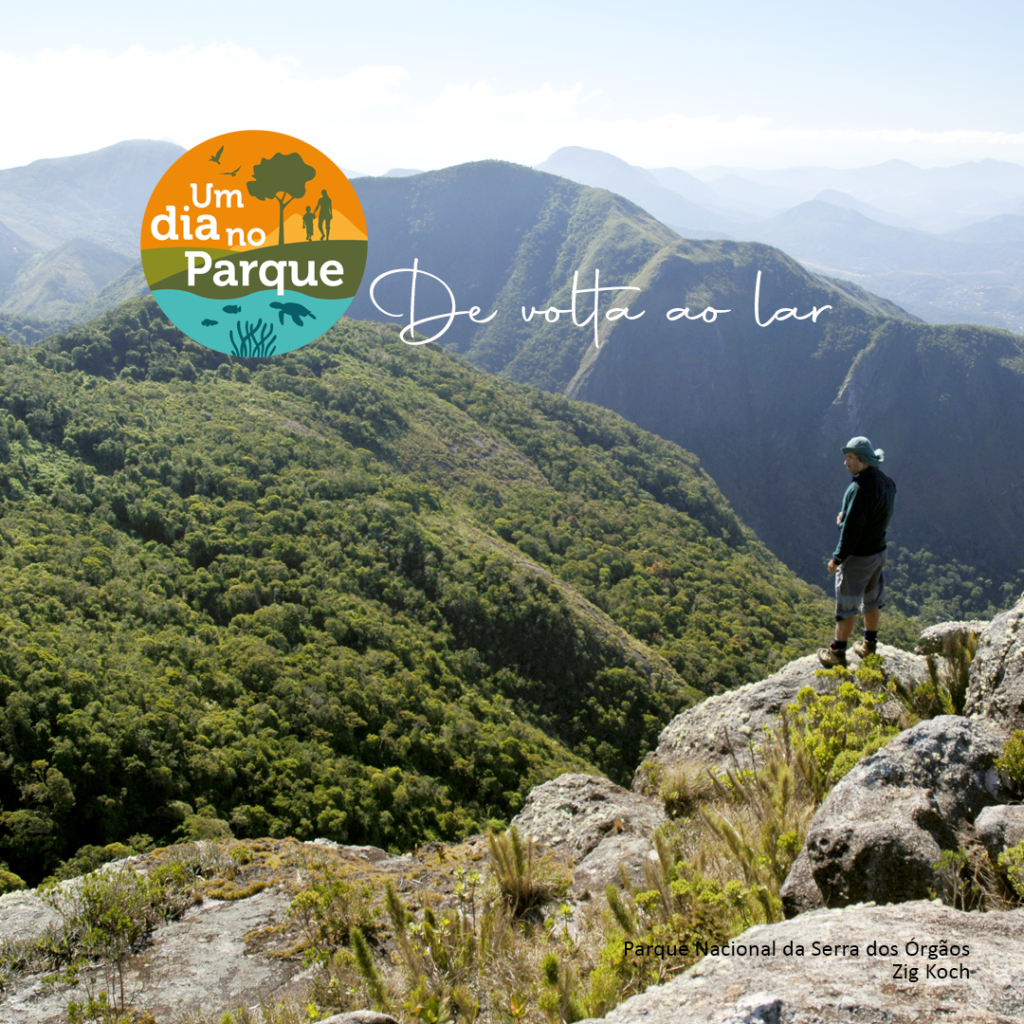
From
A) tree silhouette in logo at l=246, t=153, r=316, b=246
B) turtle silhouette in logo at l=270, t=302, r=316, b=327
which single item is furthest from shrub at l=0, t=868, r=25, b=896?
turtle silhouette in logo at l=270, t=302, r=316, b=327

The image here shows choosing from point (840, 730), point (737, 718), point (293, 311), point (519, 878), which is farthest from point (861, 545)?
point (293, 311)

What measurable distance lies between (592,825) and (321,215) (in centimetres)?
4327

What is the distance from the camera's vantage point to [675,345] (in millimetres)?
156750

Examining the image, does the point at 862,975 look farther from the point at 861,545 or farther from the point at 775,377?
the point at 775,377

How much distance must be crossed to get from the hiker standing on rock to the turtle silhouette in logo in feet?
127

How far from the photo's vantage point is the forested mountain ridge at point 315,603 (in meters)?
23.8

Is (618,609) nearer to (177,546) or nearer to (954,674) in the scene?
(177,546)

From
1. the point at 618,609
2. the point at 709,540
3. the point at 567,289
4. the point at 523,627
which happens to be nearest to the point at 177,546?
the point at 523,627

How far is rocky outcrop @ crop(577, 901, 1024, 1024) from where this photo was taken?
330 cm

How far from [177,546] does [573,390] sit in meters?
118

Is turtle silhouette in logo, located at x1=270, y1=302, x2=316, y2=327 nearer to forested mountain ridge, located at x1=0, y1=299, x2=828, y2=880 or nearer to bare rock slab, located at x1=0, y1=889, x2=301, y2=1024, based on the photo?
forested mountain ridge, located at x1=0, y1=299, x2=828, y2=880

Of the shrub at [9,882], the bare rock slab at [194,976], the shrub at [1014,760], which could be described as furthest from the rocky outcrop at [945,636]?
the shrub at [9,882]

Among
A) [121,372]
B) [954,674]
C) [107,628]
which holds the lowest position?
[107,628]

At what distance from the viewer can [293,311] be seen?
4272 centimetres
